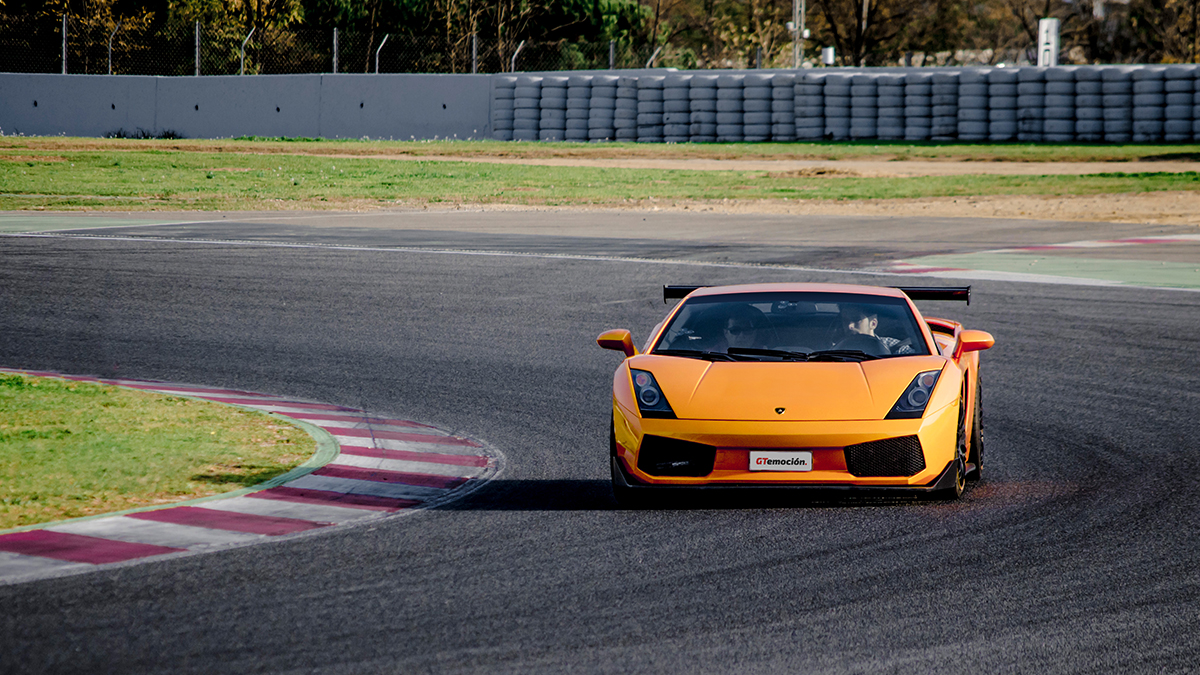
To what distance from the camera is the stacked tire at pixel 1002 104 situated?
41438 mm

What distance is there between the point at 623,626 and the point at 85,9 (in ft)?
197

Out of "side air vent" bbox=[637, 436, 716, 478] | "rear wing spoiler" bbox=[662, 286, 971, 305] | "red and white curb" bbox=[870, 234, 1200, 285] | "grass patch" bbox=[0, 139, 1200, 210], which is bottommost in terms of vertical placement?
"side air vent" bbox=[637, 436, 716, 478]

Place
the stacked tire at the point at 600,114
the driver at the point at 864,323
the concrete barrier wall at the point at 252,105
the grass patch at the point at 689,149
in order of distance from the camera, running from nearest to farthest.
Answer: the driver at the point at 864,323 < the grass patch at the point at 689,149 < the stacked tire at the point at 600,114 < the concrete barrier wall at the point at 252,105

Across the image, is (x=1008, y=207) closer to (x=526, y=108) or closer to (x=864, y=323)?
(x=526, y=108)

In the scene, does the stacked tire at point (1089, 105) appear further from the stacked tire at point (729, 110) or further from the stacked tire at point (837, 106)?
the stacked tire at point (729, 110)

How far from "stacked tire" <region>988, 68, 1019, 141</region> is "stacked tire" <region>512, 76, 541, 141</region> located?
13.8 m

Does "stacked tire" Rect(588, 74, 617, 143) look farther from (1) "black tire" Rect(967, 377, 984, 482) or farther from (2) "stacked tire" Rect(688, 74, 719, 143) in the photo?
(1) "black tire" Rect(967, 377, 984, 482)

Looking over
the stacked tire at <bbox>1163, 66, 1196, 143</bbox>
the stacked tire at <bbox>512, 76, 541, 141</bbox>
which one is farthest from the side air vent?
the stacked tire at <bbox>512, 76, 541, 141</bbox>

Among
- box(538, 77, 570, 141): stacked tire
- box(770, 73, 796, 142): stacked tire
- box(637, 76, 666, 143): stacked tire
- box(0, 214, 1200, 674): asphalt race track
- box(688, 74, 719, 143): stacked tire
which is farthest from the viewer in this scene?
box(538, 77, 570, 141): stacked tire

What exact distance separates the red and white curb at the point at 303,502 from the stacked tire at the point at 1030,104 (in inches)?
1366

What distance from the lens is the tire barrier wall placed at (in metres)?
40.5

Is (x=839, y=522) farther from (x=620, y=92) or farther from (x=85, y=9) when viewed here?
(x=85, y=9)

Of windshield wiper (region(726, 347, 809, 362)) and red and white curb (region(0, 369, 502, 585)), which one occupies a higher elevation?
windshield wiper (region(726, 347, 809, 362))

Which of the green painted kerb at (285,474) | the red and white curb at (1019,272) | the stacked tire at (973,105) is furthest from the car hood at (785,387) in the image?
the stacked tire at (973,105)
